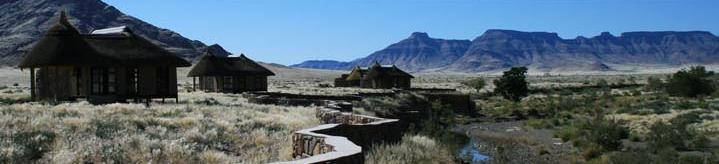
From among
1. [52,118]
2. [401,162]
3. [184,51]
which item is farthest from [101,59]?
[184,51]

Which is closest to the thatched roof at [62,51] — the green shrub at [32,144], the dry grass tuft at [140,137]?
the dry grass tuft at [140,137]

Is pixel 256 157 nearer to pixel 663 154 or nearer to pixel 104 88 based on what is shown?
pixel 663 154

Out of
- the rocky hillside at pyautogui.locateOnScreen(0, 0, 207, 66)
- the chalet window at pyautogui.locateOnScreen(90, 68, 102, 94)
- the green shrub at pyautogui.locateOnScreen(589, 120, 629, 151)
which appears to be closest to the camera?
the green shrub at pyautogui.locateOnScreen(589, 120, 629, 151)

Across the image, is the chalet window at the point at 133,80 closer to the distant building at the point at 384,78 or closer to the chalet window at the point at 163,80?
the chalet window at the point at 163,80

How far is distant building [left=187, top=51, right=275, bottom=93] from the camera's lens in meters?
50.2

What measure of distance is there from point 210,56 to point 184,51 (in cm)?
8737

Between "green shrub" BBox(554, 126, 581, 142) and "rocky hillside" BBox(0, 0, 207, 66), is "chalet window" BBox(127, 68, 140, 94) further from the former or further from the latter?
"rocky hillside" BBox(0, 0, 207, 66)

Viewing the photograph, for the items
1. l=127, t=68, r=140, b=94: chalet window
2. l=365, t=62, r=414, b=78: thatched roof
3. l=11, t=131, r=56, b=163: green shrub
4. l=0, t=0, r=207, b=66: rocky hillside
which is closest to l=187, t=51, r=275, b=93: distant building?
l=365, t=62, r=414, b=78: thatched roof

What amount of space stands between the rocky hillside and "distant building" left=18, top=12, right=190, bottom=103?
95942 mm

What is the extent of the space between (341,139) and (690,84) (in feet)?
147

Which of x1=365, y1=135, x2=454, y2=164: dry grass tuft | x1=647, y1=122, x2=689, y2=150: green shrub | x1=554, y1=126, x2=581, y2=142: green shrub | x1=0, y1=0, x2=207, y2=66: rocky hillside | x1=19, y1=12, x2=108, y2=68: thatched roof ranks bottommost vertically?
x1=554, y1=126, x2=581, y2=142: green shrub

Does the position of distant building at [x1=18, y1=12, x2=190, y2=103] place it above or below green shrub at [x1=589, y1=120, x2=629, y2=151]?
above

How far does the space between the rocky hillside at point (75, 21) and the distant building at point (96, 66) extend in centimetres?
9594

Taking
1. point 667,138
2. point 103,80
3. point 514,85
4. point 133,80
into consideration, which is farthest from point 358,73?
point 667,138
